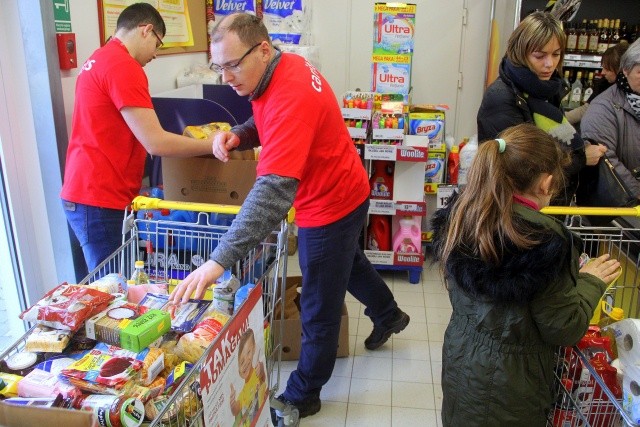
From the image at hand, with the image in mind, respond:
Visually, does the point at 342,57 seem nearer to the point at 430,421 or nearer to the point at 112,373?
the point at 430,421

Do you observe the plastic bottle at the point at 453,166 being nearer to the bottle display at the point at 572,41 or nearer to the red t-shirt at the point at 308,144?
the bottle display at the point at 572,41

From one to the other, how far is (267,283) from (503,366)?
2.73 feet

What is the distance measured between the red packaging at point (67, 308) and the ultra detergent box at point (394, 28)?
11.3 ft

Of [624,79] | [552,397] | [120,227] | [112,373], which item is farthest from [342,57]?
[112,373]

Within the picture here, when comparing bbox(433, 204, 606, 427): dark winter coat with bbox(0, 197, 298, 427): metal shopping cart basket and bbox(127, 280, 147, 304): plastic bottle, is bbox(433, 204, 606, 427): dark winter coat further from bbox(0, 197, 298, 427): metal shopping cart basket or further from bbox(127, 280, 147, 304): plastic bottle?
bbox(127, 280, 147, 304): plastic bottle

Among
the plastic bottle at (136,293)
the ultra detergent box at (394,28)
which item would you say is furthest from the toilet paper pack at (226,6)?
the plastic bottle at (136,293)

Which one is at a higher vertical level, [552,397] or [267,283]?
[267,283]

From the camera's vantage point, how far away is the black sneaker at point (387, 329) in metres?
3.06

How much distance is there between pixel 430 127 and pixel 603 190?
5.64 feet

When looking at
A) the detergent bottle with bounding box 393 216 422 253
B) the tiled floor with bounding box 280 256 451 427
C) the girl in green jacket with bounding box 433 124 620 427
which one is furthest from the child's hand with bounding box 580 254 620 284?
the detergent bottle with bounding box 393 216 422 253

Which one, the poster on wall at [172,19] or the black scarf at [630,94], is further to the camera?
the poster on wall at [172,19]

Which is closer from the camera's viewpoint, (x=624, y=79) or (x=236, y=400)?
(x=236, y=400)

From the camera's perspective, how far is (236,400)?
156 centimetres

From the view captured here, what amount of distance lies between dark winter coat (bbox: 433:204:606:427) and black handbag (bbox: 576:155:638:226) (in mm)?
851
